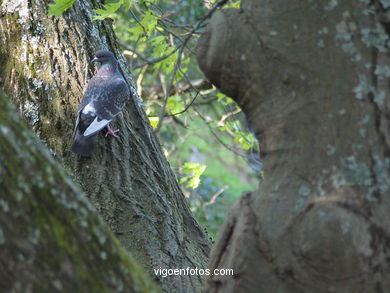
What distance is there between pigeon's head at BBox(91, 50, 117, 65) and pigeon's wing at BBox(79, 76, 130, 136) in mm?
182

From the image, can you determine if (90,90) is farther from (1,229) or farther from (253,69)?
(1,229)

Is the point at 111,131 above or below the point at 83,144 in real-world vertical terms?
below

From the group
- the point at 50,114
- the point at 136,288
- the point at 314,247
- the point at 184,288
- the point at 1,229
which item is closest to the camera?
the point at 1,229

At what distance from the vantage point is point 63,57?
376 cm

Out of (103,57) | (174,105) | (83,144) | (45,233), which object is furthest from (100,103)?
(45,233)

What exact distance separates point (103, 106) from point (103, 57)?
1.20 feet

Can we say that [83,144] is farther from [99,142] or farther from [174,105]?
[174,105]

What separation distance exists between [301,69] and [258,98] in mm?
212

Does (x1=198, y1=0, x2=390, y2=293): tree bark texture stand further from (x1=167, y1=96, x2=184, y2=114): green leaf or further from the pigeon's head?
(x1=167, y1=96, x2=184, y2=114): green leaf

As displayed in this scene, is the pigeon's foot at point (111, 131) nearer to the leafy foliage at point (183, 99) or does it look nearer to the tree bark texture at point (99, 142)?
the tree bark texture at point (99, 142)

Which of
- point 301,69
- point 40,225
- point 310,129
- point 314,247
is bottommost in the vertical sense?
point 314,247

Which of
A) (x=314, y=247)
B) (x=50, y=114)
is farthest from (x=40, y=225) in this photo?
(x=50, y=114)

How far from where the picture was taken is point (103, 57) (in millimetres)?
4062

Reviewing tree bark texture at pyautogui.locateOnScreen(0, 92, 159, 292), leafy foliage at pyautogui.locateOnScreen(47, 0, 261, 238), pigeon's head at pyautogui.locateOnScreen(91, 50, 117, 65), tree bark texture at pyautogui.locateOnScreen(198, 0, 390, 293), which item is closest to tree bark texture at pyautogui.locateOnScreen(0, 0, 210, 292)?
pigeon's head at pyautogui.locateOnScreen(91, 50, 117, 65)
